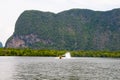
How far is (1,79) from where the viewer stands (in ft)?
191

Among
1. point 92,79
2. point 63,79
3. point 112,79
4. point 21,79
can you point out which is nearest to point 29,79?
point 21,79

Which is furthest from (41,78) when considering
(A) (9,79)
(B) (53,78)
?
(A) (9,79)

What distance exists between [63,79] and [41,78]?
4.30 meters

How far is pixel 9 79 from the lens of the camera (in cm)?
5884

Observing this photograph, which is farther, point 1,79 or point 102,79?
point 102,79

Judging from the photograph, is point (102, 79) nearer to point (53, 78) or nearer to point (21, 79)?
point (53, 78)

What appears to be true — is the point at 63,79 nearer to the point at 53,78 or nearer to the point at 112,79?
the point at 53,78

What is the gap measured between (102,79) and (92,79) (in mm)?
2090

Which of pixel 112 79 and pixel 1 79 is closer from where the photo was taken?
pixel 1 79

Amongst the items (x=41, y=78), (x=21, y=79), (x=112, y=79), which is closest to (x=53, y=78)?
(x=41, y=78)

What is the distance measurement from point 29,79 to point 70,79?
7.53 meters

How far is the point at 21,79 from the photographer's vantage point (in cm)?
5919

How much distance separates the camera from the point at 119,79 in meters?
61.9

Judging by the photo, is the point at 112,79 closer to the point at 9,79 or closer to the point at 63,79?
the point at 63,79
